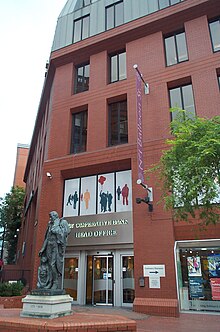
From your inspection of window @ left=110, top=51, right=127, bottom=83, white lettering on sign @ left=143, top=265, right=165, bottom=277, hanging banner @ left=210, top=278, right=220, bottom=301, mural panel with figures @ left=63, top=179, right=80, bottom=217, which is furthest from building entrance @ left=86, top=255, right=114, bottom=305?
window @ left=110, top=51, right=127, bottom=83

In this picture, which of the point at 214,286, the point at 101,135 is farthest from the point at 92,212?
the point at 214,286

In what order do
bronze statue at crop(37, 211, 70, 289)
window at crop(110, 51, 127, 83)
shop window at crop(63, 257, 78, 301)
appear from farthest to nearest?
1. window at crop(110, 51, 127, 83)
2. shop window at crop(63, 257, 78, 301)
3. bronze statue at crop(37, 211, 70, 289)

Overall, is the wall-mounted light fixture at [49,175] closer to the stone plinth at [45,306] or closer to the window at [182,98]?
the window at [182,98]

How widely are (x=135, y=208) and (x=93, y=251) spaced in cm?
366

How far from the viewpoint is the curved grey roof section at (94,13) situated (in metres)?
18.2

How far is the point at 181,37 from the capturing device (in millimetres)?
17484

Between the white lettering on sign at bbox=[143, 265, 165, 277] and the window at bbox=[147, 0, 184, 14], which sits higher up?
the window at bbox=[147, 0, 184, 14]

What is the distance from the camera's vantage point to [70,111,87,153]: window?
712 inches

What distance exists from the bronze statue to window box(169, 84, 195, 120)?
944cm

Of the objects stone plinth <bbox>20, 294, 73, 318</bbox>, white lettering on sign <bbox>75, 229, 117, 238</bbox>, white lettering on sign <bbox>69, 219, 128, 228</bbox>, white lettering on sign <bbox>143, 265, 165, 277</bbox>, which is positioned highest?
white lettering on sign <bbox>69, 219, 128, 228</bbox>

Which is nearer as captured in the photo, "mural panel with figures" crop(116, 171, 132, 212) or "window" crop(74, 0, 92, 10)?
"mural panel with figures" crop(116, 171, 132, 212)

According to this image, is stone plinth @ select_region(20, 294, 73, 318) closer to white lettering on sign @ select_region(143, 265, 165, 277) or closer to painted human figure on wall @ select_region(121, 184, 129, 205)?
white lettering on sign @ select_region(143, 265, 165, 277)

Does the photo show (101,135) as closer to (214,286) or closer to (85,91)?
(85,91)

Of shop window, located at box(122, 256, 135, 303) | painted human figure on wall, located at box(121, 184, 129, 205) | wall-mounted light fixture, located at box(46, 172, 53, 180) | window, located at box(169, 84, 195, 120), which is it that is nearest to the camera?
shop window, located at box(122, 256, 135, 303)
